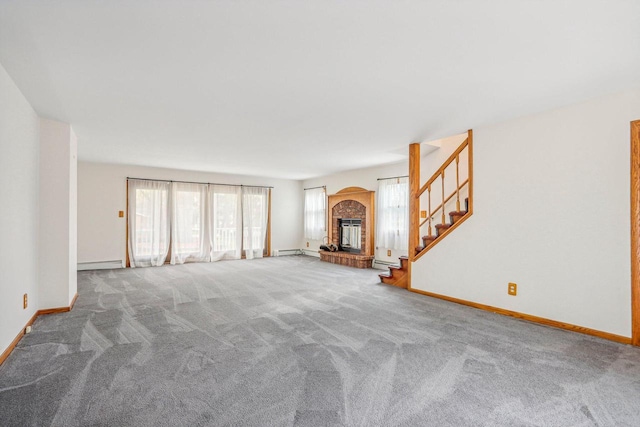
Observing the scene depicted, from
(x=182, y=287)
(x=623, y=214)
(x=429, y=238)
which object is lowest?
(x=182, y=287)

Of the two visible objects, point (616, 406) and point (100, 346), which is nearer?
point (616, 406)

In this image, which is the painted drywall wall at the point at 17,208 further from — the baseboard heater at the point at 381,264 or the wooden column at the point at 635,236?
the baseboard heater at the point at 381,264

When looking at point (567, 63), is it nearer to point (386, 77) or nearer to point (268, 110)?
point (386, 77)

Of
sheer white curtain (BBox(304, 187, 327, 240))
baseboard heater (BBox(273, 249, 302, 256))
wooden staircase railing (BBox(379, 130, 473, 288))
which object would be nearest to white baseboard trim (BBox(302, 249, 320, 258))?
baseboard heater (BBox(273, 249, 302, 256))

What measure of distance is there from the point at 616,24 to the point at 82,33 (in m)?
3.25

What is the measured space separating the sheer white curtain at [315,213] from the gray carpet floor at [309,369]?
453cm

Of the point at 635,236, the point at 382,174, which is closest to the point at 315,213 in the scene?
the point at 382,174

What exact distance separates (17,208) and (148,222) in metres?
Answer: 4.35

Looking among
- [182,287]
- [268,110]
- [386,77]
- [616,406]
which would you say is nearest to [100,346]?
[182,287]

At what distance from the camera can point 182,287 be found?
190 inches

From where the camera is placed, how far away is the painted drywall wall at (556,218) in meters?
2.81

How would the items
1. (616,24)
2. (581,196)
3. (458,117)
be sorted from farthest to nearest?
(458,117) < (581,196) < (616,24)

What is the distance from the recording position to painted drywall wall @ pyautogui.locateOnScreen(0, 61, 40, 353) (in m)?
2.39

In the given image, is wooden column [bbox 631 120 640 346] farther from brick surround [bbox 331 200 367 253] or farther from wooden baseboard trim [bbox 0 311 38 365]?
wooden baseboard trim [bbox 0 311 38 365]
